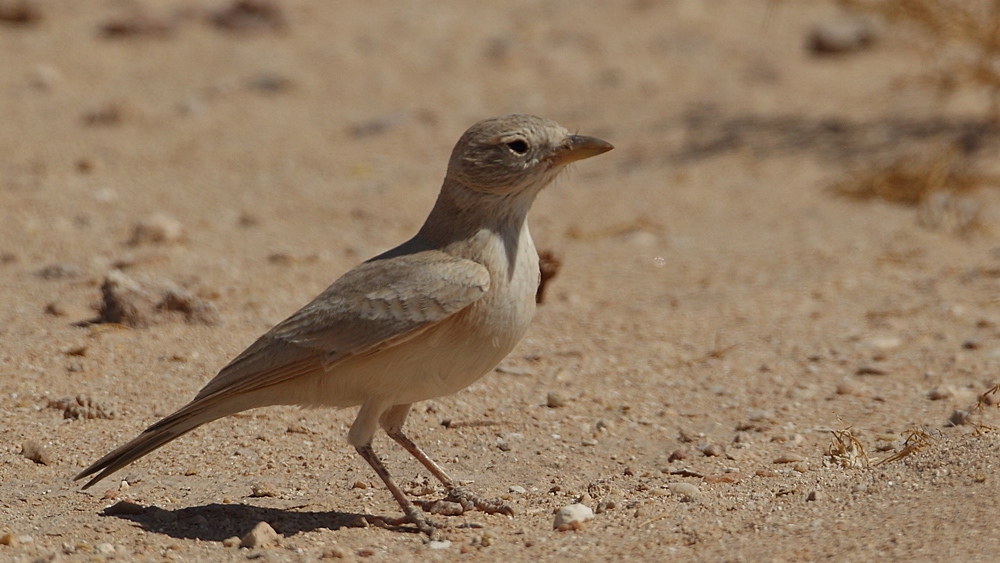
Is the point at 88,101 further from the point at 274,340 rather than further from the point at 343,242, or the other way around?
the point at 274,340

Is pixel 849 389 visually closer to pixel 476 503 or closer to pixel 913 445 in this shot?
pixel 913 445

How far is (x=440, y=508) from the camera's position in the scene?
466 cm

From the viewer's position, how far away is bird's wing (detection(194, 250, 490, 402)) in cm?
432

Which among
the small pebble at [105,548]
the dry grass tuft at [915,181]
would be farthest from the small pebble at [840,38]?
the small pebble at [105,548]

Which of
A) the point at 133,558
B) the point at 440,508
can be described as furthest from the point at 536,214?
the point at 133,558

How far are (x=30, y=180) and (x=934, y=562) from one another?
7.89 meters

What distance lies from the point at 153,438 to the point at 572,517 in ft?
5.20

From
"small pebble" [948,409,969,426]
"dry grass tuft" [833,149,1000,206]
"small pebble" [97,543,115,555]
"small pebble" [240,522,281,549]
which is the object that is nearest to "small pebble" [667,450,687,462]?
"small pebble" [948,409,969,426]

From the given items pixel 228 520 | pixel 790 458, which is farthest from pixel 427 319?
pixel 790 458

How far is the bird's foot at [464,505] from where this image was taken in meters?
4.62

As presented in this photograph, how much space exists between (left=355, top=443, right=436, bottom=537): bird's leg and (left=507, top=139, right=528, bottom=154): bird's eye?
1.27 metres

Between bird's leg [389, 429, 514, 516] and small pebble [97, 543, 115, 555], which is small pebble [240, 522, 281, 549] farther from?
bird's leg [389, 429, 514, 516]

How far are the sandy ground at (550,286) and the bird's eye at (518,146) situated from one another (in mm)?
753

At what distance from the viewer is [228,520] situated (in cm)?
447
